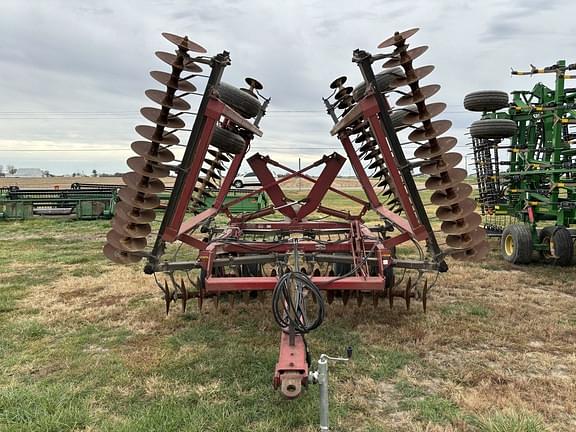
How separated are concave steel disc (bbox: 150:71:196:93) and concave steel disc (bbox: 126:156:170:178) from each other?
0.67 m

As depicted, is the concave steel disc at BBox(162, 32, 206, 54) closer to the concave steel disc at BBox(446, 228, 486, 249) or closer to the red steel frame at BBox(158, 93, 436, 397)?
the red steel frame at BBox(158, 93, 436, 397)

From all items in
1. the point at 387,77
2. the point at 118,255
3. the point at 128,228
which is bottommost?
the point at 118,255

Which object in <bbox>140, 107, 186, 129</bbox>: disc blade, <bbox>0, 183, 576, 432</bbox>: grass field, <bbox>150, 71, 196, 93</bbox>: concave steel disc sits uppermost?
<bbox>150, 71, 196, 93</bbox>: concave steel disc

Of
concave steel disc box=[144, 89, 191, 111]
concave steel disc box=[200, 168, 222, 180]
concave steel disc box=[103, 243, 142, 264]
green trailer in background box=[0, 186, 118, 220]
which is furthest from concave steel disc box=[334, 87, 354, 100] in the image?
green trailer in background box=[0, 186, 118, 220]

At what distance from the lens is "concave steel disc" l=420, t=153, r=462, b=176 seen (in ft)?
12.4

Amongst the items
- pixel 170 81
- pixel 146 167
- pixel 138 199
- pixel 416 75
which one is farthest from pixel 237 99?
pixel 416 75

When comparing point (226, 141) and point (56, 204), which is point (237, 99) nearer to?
point (226, 141)

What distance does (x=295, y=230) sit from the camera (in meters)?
6.18

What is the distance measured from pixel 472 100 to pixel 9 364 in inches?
306

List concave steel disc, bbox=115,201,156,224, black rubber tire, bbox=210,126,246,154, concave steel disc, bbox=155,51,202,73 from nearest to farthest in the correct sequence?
concave steel disc, bbox=155,51,202,73
concave steel disc, bbox=115,201,156,224
black rubber tire, bbox=210,126,246,154

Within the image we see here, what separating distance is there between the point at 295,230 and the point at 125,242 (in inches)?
108

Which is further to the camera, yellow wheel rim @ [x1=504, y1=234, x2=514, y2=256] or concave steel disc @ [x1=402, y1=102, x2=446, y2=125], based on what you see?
yellow wheel rim @ [x1=504, y1=234, x2=514, y2=256]

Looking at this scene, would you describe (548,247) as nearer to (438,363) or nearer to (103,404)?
(438,363)

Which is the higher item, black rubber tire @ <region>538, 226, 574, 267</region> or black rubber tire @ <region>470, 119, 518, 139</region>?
black rubber tire @ <region>470, 119, 518, 139</region>
